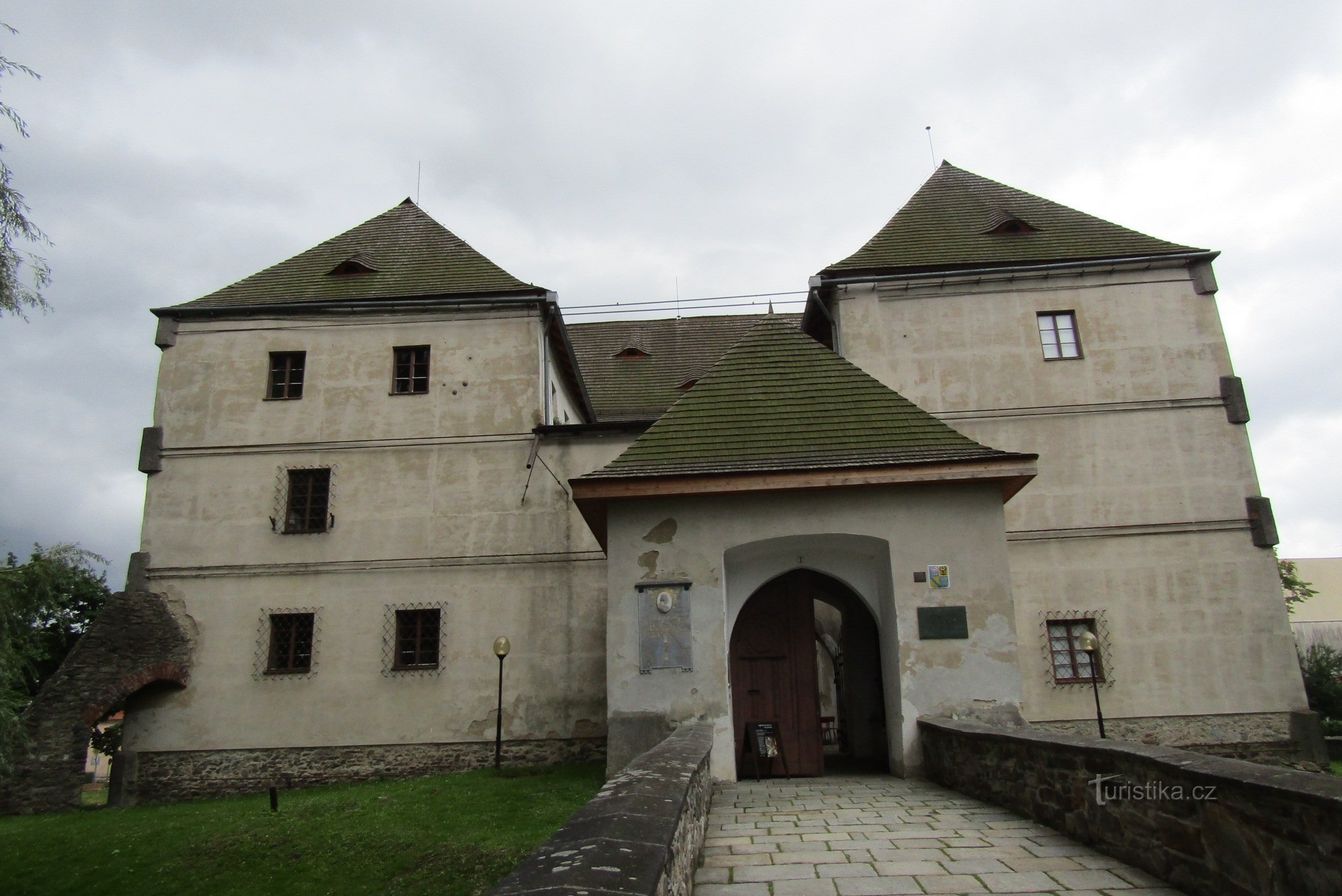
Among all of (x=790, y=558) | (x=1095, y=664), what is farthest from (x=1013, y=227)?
(x=790, y=558)

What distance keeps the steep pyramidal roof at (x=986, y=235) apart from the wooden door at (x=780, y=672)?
7.94 m

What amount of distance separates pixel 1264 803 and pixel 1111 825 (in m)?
1.77

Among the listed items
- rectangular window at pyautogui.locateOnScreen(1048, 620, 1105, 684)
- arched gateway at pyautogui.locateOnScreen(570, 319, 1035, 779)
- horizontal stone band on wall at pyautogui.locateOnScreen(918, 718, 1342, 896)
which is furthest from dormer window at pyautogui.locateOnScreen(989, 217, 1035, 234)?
horizontal stone band on wall at pyautogui.locateOnScreen(918, 718, 1342, 896)

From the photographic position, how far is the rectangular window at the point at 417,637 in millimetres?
16219

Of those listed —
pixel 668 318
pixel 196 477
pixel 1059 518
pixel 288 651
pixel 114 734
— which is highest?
pixel 668 318

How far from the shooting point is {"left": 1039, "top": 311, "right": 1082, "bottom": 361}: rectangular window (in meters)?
17.4

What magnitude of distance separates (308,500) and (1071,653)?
14.4 meters

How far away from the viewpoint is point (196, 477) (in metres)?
17.2

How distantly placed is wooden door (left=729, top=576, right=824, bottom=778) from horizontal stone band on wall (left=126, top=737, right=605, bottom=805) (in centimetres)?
449

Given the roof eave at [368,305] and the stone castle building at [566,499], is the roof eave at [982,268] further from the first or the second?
the roof eave at [368,305]

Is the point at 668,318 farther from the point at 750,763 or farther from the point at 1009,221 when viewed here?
the point at 750,763

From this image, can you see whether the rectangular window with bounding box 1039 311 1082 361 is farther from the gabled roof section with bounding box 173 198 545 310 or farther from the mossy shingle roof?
the gabled roof section with bounding box 173 198 545 310

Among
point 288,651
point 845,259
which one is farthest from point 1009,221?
point 288,651

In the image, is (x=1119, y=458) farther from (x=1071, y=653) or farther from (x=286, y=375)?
(x=286, y=375)
